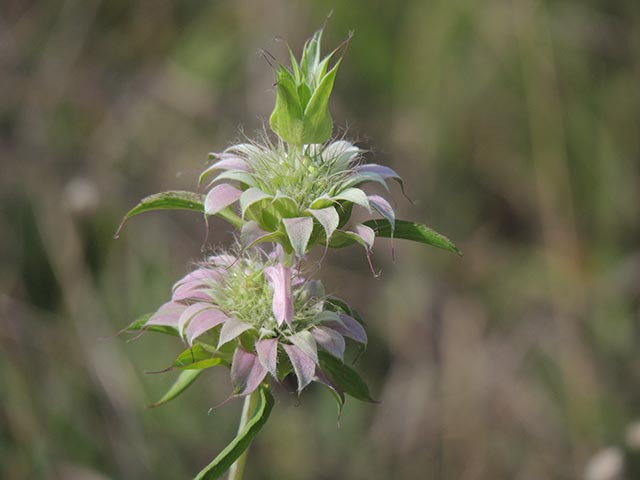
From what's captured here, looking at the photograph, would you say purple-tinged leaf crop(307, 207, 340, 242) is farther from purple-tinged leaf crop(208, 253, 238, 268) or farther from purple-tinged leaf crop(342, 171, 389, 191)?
purple-tinged leaf crop(208, 253, 238, 268)

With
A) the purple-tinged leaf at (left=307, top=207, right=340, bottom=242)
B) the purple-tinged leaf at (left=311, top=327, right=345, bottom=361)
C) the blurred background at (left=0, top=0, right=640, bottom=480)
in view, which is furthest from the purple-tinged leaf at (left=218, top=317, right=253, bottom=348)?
the blurred background at (left=0, top=0, right=640, bottom=480)

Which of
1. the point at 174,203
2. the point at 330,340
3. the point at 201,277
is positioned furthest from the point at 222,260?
the point at 330,340

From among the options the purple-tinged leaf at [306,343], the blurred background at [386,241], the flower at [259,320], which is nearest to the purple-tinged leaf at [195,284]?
the flower at [259,320]

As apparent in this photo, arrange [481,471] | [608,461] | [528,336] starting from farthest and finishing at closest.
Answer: [528,336] < [481,471] < [608,461]

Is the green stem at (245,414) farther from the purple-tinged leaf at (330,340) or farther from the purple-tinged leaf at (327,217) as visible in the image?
the purple-tinged leaf at (327,217)

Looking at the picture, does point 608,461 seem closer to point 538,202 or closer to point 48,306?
point 538,202

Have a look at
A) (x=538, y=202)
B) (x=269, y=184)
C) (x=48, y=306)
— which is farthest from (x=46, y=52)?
(x=269, y=184)
